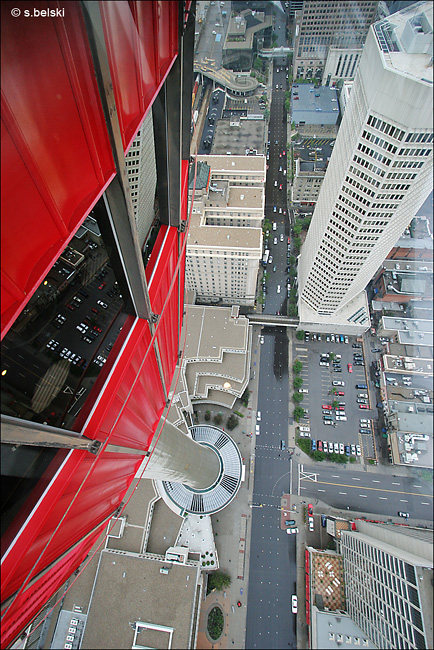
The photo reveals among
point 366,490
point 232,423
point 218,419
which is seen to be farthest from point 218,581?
point 366,490

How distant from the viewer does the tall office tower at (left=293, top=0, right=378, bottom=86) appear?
31750 millimetres

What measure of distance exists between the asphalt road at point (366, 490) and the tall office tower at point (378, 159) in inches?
424

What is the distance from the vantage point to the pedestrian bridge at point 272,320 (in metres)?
24.2

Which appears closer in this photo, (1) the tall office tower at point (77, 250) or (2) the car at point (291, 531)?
(1) the tall office tower at point (77, 250)

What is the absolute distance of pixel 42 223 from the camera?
1656 mm

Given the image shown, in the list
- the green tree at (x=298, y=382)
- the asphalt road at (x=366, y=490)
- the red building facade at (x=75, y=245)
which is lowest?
the red building facade at (x=75, y=245)

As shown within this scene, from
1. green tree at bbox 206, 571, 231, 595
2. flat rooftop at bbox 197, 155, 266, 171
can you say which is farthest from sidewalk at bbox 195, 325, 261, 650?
flat rooftop at bbox 197, 155, 266, 171

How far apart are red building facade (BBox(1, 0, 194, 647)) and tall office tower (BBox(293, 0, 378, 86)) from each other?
3990 cm

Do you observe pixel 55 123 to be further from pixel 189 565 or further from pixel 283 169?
pixel 283 169

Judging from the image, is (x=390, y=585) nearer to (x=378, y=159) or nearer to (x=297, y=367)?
(x=297, y=367)

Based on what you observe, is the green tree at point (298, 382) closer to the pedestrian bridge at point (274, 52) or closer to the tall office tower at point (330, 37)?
the tall office tower at point (330, 37)

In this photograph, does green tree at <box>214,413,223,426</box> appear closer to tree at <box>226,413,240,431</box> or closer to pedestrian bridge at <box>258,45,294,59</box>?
tree at <box>226,413,240,431</box>

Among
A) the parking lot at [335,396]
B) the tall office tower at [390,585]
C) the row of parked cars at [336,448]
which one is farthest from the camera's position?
the parking lot at [335,396]
